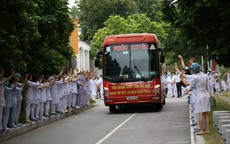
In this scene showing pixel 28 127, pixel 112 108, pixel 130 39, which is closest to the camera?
pixel 28 127

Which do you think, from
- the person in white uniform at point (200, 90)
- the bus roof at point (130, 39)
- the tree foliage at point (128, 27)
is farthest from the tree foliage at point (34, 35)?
the tree foliage at point (128, 27)

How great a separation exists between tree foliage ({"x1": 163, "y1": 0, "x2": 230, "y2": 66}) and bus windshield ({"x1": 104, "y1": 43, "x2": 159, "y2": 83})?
454cm

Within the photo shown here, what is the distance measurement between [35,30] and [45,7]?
3.86 meters

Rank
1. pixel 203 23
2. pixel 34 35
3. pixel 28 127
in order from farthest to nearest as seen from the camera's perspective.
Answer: pixel 203 23 < pixel 28 127 < pixel 34 35

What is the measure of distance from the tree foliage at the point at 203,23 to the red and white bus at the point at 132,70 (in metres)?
4.54

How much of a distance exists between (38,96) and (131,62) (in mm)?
5968

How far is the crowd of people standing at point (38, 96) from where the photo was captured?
1621 cm

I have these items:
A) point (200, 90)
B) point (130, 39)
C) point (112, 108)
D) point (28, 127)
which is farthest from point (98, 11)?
point (200, 90)

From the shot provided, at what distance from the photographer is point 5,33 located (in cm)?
1533

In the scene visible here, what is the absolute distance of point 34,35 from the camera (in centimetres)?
1814

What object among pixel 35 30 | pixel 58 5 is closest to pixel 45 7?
pixel 58 5

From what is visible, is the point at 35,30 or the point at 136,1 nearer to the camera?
the point at 35,30

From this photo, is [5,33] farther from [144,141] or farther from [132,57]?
[132,57]

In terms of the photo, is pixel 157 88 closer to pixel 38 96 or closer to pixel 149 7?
pixel 38 96
